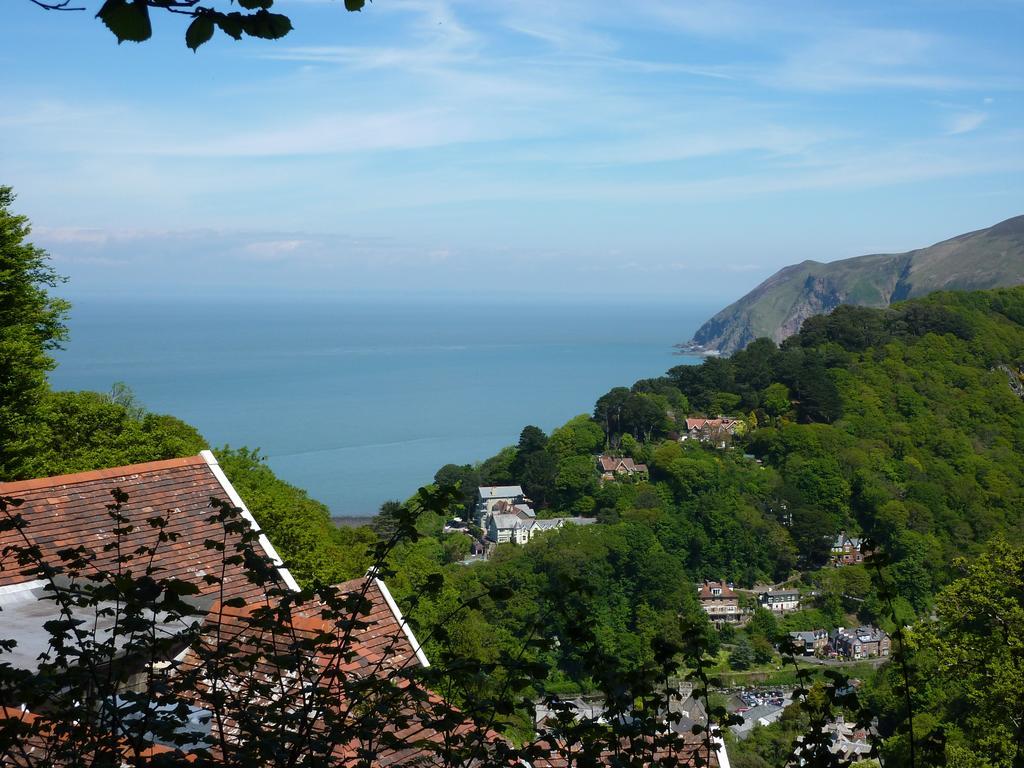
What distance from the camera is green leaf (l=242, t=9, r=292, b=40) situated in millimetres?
1951

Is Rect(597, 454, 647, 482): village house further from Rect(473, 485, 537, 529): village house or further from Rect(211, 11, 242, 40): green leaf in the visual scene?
Rect(211, 11, 242, 40): green leaf

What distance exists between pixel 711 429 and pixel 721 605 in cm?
1727

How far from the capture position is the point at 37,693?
2566 mm

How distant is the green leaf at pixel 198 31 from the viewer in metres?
1.91

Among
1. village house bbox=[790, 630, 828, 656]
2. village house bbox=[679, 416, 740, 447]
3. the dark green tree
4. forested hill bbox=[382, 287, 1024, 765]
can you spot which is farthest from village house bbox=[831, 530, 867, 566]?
the dark green tree

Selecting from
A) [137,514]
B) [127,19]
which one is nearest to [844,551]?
[137,514]

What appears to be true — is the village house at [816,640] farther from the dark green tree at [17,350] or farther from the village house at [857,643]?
the dark green tree at [17,350]

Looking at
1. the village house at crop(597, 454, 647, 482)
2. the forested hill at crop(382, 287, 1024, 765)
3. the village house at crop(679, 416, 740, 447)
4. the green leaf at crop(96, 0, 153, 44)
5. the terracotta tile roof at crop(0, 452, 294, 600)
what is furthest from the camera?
the village house at crop(679, 416, 740, 447)

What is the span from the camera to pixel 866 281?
15650 cm

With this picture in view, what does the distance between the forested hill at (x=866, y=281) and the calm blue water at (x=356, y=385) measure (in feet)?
40.2

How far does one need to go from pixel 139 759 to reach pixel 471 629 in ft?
48.3

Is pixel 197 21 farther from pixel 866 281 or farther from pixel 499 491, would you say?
pixel 866 281

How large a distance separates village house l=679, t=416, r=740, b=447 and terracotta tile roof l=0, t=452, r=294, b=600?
53.0m

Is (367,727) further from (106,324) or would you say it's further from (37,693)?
(106,324)
